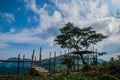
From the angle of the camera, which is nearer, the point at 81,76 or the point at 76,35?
the point at 81,76

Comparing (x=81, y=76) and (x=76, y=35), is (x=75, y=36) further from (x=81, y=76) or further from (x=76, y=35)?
(x=81, y=76)

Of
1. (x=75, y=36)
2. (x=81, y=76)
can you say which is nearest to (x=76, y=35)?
(x=75, y=36)

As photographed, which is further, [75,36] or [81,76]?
[75,36]

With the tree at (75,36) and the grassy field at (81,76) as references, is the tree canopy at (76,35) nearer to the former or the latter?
the tree at (75,36)

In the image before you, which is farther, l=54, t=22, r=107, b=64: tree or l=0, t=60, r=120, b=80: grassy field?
l=54, t=22, r=107, b=64: tree

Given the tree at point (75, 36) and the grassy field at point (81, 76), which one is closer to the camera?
the grassy field at point (81, 76)

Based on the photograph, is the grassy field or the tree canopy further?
the tree canopy

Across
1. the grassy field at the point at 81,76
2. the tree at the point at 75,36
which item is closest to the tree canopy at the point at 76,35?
the tree at the point at 75,36

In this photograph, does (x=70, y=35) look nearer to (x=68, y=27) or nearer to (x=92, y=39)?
(x=68, y=27)

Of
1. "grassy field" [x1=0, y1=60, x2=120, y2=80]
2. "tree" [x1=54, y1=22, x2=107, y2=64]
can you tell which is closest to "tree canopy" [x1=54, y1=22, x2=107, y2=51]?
"tree" [x1=54, y1=22, x2=107, y2=64]

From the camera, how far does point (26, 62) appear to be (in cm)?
3253

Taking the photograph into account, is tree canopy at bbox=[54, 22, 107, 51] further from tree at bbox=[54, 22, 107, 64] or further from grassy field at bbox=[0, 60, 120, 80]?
grassy field at bbox=[0, 60, 120, 80]

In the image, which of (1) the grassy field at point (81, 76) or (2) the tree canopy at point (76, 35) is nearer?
(1) the grassy field at point (81, 76)

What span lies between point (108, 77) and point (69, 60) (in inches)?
622
